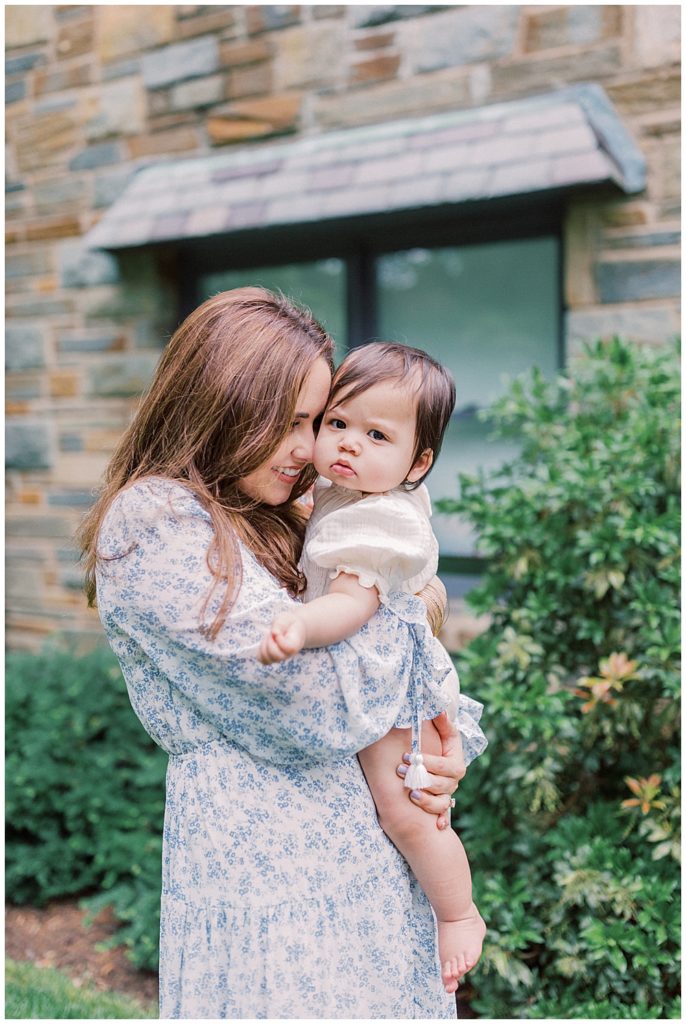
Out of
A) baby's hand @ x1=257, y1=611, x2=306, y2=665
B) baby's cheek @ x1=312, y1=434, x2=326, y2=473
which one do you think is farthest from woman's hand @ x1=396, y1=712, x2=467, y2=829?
baby's cheek @ x1=312, y1=434, x2=326, y2=473

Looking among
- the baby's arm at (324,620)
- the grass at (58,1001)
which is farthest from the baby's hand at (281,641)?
the grass at (58,1001)

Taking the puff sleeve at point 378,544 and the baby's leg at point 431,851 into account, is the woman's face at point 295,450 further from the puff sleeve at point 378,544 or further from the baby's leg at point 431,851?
the baby's leg at point 431,851

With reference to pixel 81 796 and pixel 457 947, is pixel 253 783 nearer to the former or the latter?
pixel 457 947

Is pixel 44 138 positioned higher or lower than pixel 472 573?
higher

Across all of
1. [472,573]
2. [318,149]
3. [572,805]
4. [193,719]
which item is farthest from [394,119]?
[193,719]

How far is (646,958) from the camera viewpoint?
2619 mm

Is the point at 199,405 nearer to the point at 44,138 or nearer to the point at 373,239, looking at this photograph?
the point at 373,239

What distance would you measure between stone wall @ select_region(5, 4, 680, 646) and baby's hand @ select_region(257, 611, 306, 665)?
8.83 feet

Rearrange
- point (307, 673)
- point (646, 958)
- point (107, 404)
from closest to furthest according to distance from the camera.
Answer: point (307, 673)
point (646, 958)
point (107, 404)

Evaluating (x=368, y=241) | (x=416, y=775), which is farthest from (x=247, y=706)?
(x=368, y=241)

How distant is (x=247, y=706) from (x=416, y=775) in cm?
31

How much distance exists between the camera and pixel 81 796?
3.81 m

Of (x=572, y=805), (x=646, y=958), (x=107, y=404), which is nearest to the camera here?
(x=646, y=958)

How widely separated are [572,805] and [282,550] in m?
1.92
